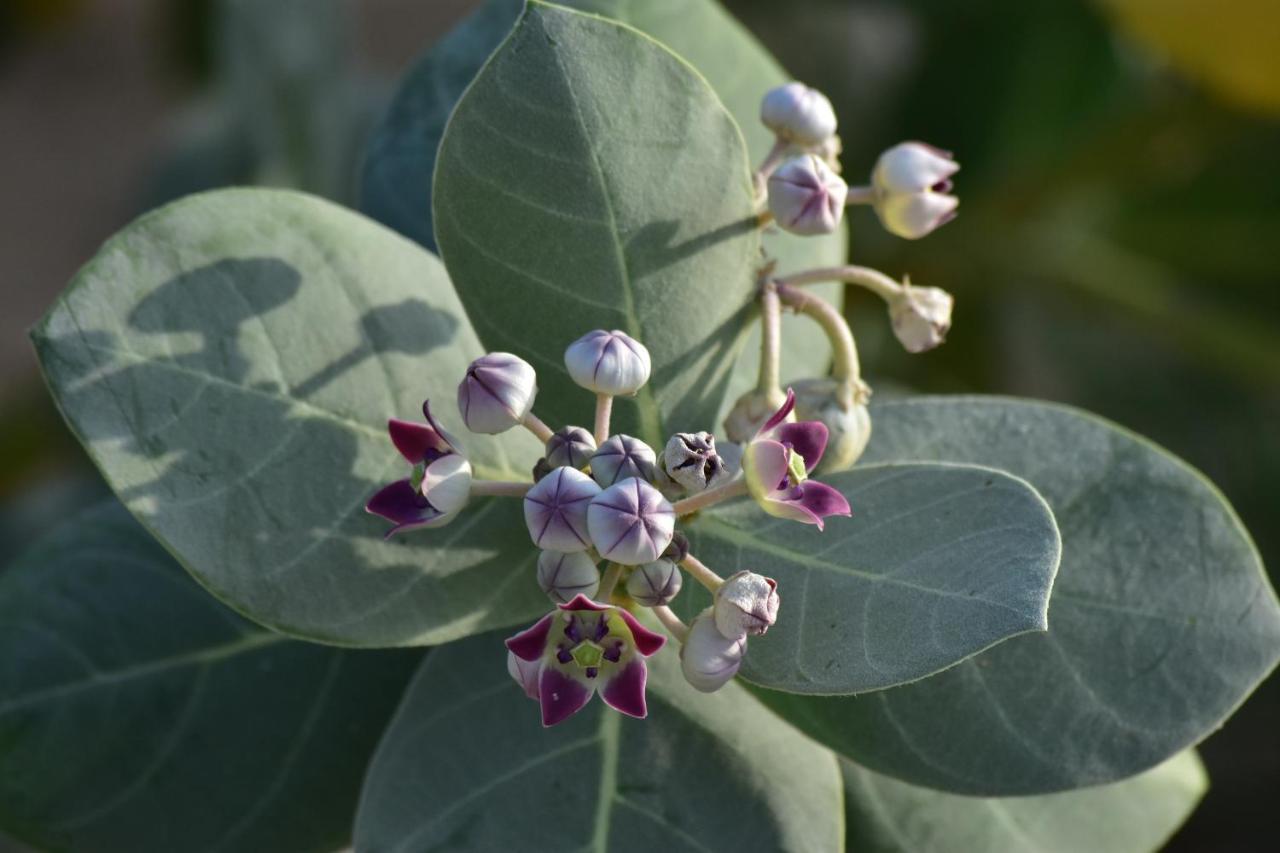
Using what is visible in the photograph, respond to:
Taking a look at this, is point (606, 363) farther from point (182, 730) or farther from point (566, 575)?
point (182, 730)

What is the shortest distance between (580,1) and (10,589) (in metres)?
0.61

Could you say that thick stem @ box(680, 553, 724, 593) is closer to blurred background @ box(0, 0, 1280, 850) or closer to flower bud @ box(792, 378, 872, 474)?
flower bud @ box(792, 378, 872, 474)

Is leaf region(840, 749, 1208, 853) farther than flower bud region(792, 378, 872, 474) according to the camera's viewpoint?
Yes

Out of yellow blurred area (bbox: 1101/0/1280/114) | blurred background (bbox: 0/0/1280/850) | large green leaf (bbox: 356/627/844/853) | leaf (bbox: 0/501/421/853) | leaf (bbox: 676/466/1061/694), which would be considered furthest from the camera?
blurred background (bbox: 0/0/1280/850)

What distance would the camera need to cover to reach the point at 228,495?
32.4 inches

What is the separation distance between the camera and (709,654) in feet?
2.58

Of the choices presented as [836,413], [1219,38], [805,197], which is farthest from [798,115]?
[1219,38]

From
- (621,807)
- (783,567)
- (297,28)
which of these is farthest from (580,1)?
(297,28)

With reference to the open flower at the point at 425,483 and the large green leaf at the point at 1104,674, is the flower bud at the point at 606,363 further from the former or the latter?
the large green leaf at the point at 1104,674

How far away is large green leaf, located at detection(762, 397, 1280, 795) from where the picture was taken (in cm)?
90

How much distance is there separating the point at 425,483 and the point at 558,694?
5.4 inches

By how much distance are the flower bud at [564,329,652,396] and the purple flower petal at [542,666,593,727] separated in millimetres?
159

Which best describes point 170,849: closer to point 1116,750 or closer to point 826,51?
point 1116,750

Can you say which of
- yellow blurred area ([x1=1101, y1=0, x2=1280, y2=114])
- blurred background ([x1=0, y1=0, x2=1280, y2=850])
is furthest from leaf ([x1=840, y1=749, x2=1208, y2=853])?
blurred background ([x1=0, y1=0, x2=1280, y2=850])
